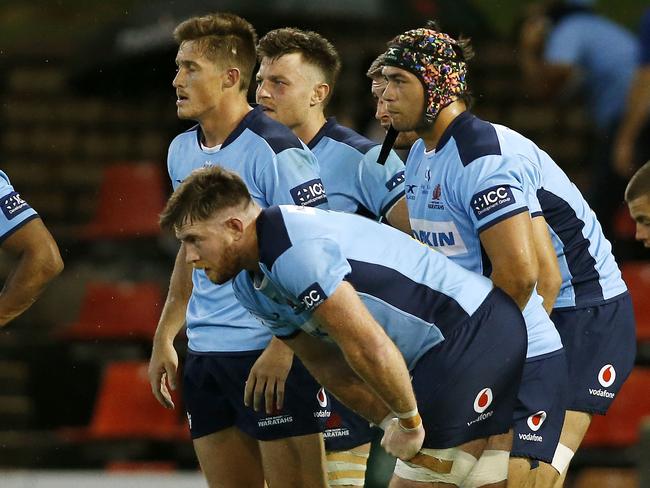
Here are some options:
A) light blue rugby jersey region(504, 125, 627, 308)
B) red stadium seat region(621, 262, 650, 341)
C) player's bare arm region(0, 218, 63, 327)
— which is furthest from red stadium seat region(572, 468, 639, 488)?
player's bare arm region(0, 218, 63, 327)

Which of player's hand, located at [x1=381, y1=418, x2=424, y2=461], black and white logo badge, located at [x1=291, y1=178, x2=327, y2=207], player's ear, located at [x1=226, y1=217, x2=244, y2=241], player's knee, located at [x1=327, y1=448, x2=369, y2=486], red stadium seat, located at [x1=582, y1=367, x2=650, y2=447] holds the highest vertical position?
player's ear, located at [x1=226, y1=217, x2=244, y2=241]

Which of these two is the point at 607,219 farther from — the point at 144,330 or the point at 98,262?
the point at 98,262

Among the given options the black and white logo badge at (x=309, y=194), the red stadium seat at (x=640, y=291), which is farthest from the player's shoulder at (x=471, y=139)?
the red stadium seat at (x=640, y=291)

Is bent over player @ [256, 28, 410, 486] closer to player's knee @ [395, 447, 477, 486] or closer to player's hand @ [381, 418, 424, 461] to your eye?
player's knee @ [395, 447, 477, 486]

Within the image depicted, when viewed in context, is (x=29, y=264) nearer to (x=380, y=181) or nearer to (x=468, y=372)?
(x=380, y=181)

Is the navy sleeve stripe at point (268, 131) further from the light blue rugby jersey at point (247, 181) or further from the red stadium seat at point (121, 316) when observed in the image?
the red stadium seat at point (121, 316)

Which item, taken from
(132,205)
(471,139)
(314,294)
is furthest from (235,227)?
(132,205)

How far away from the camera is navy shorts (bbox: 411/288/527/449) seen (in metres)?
4.77

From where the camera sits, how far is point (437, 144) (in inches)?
209

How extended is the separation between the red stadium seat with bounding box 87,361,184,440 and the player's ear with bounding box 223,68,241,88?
4.02 m

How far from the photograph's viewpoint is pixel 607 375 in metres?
5.80

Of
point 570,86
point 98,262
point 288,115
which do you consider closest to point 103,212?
point 98,262

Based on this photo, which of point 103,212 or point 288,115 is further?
point 103,212

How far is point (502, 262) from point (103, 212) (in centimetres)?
719
